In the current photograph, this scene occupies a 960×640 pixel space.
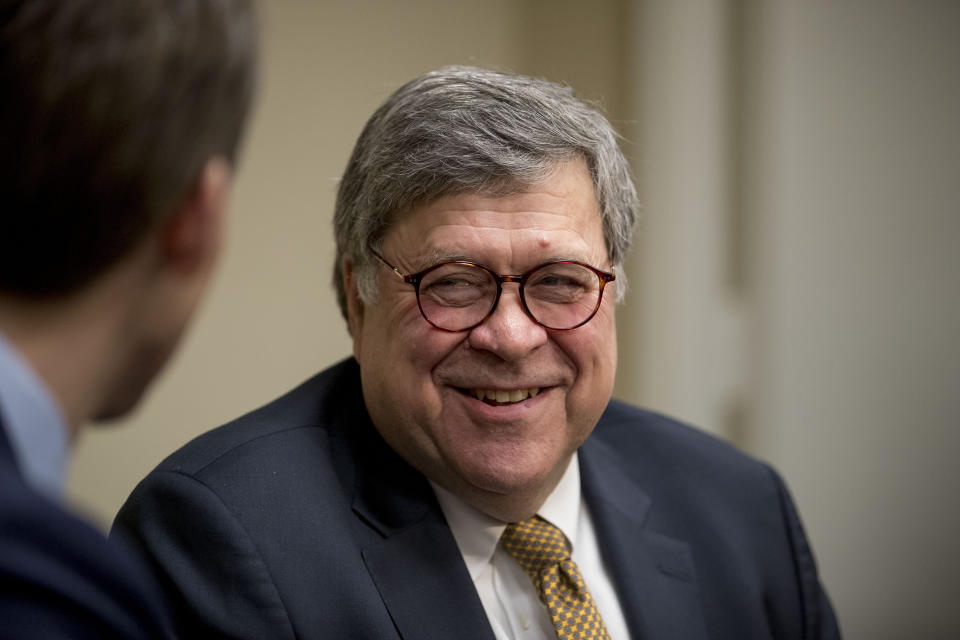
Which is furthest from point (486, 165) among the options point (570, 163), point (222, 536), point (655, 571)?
point (655, 571)

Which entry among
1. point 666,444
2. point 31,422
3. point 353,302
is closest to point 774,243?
point 666,444

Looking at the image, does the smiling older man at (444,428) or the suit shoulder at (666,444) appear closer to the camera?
the smiling older man at (444,428)

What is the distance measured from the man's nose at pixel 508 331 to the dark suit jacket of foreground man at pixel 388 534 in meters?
0.26

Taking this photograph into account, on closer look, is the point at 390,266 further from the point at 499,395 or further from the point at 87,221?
the point at 87,221

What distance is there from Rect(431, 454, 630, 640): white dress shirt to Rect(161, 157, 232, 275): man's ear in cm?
83

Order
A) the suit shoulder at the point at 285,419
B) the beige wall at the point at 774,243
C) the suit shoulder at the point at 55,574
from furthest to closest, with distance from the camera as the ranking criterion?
the beige wall at the point at 774,243 → the suit shoulder at the point at 285,419 → the suit shoulder at the point at 55,574

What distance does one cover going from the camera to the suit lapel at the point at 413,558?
1454 mm

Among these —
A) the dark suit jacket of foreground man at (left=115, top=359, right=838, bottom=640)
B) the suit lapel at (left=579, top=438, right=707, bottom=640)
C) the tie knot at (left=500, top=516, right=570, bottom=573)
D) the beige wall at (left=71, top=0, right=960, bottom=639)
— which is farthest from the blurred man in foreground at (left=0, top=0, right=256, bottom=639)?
the beige wall at (left=71, top=0, right=960, bottom=639)

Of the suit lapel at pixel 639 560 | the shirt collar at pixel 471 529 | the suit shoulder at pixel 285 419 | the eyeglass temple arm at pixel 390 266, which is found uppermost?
the eyeglass temple arm at pixel 390 266

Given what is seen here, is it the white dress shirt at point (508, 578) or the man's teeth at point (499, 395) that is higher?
the man's teeth at point (499, 395)

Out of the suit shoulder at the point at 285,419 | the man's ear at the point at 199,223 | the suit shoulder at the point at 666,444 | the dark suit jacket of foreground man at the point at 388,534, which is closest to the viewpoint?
the man's ear at the point at 199,223

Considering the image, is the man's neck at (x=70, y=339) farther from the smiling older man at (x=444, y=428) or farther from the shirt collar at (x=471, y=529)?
the shirt collar at (x=471, y=529)

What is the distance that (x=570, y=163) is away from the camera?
1529mm

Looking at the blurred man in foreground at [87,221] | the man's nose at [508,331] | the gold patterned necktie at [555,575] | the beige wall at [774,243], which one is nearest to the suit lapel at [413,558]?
the gold patterned necktie at [555,575]
